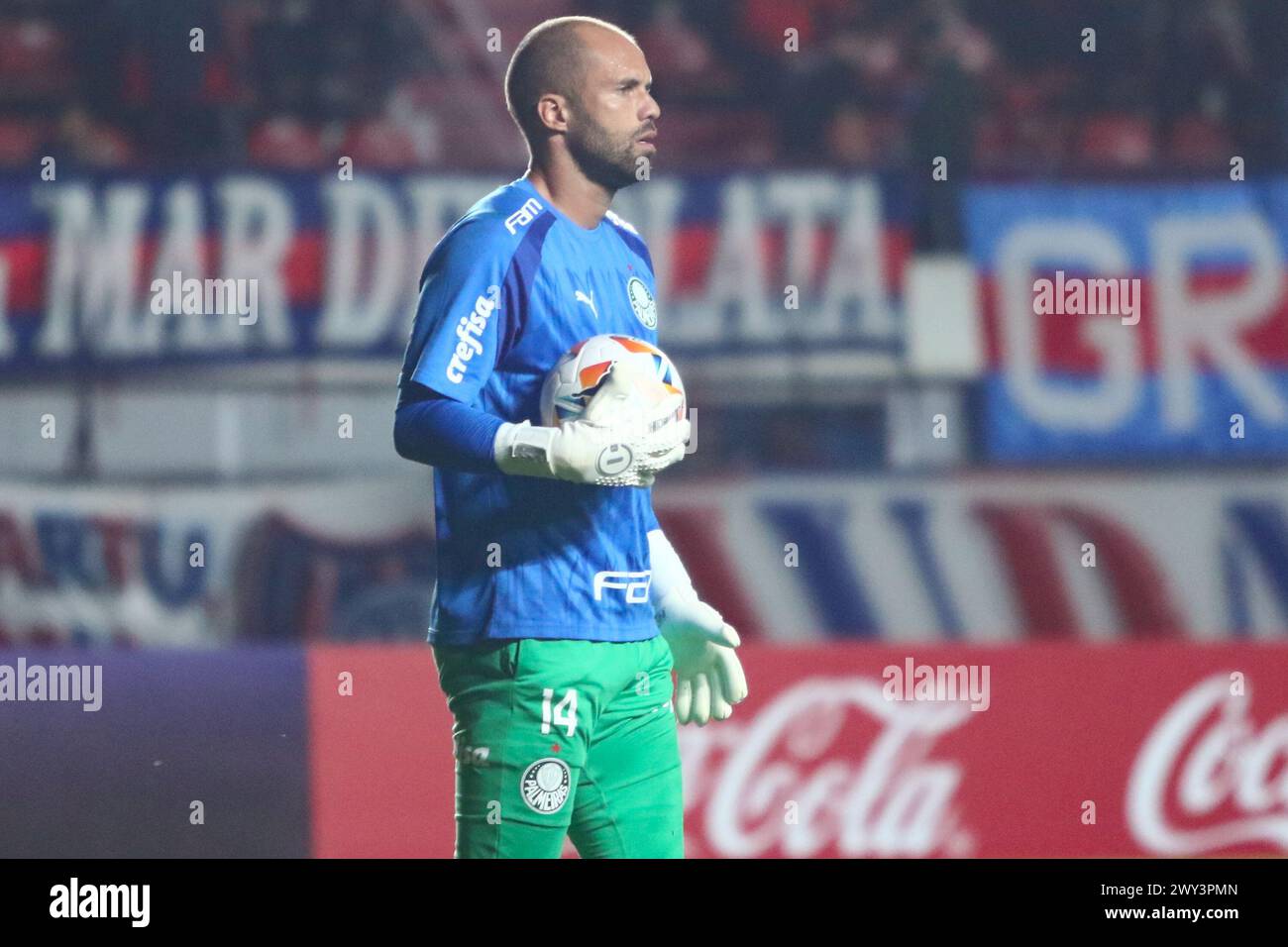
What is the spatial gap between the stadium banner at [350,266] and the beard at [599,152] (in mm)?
2280

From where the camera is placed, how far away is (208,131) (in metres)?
5.74

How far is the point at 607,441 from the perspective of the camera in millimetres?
3000

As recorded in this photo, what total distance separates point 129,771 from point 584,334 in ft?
8.60

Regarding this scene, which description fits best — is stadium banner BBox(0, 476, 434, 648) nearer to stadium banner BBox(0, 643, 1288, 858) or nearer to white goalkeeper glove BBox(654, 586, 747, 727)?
stadium banner BBox(0, 643, 1288, 858)

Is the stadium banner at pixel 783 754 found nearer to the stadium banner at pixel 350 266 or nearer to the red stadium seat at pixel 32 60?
the stadium banner at pixel 350 266

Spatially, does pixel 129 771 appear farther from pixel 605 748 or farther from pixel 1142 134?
pixel 1142 134

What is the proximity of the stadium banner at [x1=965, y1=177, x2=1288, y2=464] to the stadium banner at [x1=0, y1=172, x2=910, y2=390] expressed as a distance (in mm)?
376

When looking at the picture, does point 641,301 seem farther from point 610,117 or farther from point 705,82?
point 705,82

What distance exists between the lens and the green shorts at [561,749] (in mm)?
3033

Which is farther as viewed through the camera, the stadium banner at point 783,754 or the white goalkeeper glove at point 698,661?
the stadium banner at point 783,754

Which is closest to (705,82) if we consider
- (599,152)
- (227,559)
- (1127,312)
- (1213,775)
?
(1127,312)

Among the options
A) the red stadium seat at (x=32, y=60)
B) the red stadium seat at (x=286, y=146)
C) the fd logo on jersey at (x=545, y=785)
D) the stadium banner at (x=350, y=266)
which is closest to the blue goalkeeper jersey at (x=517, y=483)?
the fd logo on jersey at (x=545, y=785)

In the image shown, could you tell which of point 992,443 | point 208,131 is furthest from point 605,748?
point 208,131

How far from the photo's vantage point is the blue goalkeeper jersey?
10.1 ft
